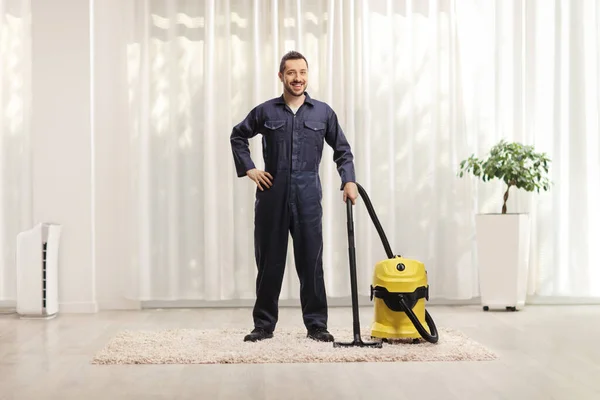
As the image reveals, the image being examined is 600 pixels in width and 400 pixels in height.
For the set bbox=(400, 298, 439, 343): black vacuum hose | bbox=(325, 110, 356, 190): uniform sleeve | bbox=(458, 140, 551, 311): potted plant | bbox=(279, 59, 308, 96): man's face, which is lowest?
bbox=(400, 298, 439, 343): black vacuum hose

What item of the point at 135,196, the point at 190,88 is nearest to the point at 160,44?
the point at 190,88

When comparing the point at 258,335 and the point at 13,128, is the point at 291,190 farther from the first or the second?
the point at 13,128

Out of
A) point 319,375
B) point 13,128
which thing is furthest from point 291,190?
point 13,128

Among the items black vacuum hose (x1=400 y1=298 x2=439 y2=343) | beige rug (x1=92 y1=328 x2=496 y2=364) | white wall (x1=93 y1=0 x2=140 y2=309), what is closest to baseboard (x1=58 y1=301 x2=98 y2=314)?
white wall (x1=93 y1=0 x2=140 y2=309)

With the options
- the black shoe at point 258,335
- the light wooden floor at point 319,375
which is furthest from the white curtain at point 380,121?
the black shoe at point 258,335

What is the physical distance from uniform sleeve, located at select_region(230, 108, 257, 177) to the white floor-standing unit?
155cm

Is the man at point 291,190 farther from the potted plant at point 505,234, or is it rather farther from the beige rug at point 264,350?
the potted plant at point 505,234

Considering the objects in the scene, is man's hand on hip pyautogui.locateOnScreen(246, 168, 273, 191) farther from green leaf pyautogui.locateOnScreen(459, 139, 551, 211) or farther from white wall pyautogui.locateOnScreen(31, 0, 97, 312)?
white wall pyautogui.locateOnScreen(31, 0, 97, 312)

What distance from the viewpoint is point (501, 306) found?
16.6ft

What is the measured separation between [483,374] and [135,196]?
273cm

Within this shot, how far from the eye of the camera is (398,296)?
3697 millimetres

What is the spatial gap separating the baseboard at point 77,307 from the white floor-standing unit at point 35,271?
203mm

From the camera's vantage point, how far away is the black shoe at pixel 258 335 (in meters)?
3.86

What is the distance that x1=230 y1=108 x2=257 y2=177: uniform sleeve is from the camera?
392 centimetres
